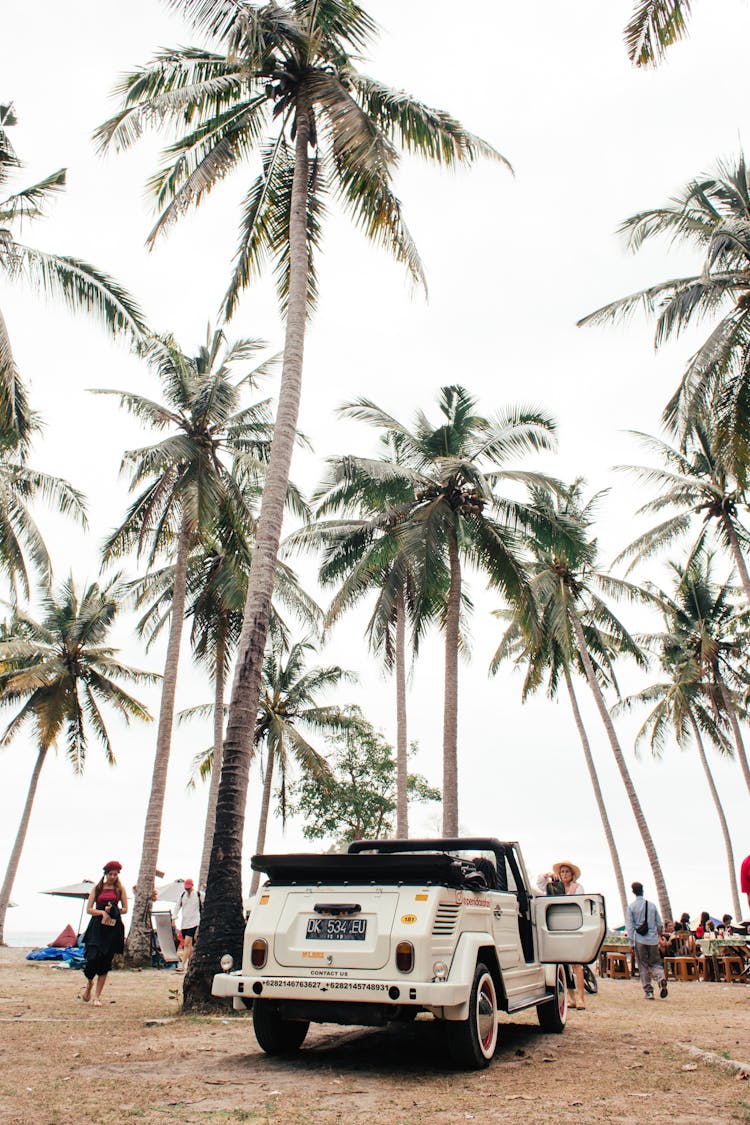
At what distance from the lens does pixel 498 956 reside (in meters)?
6.47

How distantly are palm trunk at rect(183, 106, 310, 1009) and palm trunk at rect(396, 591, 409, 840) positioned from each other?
12.2m

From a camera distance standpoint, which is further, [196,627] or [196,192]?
[196,627]

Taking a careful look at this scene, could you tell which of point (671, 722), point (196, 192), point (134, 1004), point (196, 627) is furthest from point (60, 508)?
point (671, 722)

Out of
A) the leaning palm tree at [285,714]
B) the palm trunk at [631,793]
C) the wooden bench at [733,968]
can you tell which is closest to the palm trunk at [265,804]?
the leaning palm tree at [285,714]

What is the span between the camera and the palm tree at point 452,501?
1977 centimetres

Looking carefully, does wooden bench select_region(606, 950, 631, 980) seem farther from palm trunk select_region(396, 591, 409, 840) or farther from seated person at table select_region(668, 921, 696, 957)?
palm trunk select_region(396, 591, 409, 840)

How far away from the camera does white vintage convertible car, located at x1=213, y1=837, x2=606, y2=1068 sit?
5684 millimetres

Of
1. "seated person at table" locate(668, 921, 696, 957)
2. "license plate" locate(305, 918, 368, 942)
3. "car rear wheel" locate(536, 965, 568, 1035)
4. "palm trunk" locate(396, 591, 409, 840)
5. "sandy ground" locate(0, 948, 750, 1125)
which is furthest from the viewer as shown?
A: "palm trunk" locate(396, 591, 409, 840)

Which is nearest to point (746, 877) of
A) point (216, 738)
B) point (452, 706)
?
point (452, 706)

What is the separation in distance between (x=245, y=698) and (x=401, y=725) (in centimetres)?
1473

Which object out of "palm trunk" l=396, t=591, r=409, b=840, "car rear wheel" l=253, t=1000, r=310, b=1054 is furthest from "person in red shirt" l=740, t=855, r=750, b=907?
"palm trunk" l=396, t=591, r=409, b=840

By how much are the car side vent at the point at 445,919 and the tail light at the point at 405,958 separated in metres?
0.21

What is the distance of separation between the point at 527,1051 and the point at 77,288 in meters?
13.8

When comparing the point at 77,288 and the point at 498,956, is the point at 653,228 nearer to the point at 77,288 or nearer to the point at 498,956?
the point at 77,288
